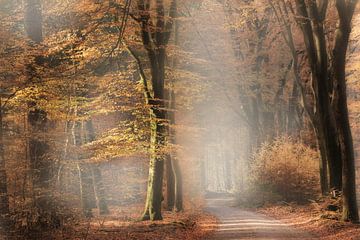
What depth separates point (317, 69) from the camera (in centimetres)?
1767

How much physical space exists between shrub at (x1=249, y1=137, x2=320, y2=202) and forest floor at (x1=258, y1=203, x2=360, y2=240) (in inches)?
62.9

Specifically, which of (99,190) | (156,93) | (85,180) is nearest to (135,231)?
(156,93)

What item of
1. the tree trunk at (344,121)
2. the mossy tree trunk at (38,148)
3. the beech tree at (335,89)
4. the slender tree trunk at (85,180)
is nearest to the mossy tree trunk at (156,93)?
the mossy tree trunk at (38,148)

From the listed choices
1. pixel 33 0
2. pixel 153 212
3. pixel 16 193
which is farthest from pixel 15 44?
pixel 153 212

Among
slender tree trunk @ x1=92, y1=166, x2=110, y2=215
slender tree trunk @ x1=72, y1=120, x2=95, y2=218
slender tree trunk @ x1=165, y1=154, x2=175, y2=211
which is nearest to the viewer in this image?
slender tree trunk @ x1=72, y1=120, x2=95, y2=218

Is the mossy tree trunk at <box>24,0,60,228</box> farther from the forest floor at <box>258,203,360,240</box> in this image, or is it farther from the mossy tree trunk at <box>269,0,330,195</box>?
the mossy tree trunk at <box>269,0,330,195</box>

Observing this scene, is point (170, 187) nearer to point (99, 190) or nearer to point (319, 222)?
point (99, 190)

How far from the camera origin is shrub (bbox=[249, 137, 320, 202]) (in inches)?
1048

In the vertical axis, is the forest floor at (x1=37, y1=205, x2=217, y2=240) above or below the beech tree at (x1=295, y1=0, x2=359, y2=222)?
below

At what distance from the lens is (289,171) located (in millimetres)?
27016

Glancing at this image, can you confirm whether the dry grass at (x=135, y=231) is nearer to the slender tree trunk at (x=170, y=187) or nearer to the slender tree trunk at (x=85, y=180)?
the slender tree trunk at (x=85, y=180)

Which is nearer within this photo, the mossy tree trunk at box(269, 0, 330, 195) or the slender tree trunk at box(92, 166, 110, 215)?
the mossy tree trunk at box(269, 0, 330, 195)

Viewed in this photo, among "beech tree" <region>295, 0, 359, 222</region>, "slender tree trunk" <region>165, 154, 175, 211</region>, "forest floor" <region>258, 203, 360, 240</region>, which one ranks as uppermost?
"beech tree" <region>295, 0, 359, 222</region>

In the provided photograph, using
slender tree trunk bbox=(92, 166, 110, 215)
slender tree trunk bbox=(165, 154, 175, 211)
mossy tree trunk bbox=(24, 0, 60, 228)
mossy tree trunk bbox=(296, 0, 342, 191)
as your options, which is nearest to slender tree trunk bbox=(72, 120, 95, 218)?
slender tree trunk bbox=(92, 166, 110, 215)
